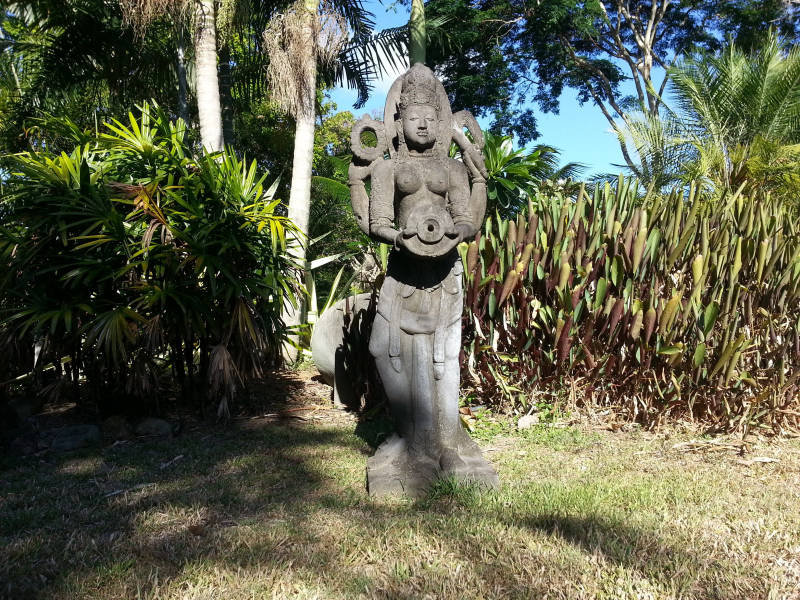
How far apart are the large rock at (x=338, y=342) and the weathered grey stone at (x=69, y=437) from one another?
2.11 m

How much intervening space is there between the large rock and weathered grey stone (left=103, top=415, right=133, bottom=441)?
187 cm

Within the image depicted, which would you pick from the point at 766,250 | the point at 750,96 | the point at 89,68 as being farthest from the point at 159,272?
the point at 750,96

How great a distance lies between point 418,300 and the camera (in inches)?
134

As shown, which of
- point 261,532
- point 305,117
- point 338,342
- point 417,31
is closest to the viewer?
point 261,532

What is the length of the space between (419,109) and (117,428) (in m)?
3.67

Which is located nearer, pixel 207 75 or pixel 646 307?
pixel 646 307

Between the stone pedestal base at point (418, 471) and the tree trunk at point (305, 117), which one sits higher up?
the tree trunk at point (305, 117)

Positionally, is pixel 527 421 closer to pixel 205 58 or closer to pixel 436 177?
pixel 436 177

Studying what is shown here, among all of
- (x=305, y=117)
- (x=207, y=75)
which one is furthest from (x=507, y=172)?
(x=207, y=75)

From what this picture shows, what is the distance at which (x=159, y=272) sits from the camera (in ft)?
15.5

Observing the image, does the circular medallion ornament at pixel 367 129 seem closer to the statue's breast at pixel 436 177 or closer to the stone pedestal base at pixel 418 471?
the statue's breast at pixel 436 177

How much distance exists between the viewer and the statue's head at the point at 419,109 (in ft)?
11.1

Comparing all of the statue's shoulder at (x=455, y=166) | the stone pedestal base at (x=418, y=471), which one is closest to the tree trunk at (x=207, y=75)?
the statue's shoulder at (x=455, y=166)

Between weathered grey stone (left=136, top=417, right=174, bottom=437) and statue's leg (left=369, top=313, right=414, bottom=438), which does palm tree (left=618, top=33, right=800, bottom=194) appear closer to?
statue's leg (left=369, top=313, right=414, bottom=438)
